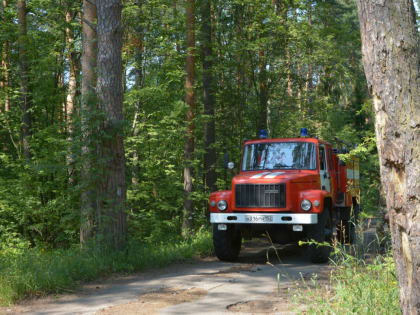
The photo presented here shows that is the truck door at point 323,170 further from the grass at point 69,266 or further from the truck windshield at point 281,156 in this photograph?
the grass at point 69,266

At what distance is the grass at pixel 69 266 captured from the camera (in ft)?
21.4

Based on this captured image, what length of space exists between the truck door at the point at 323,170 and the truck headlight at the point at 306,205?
4.10 feet

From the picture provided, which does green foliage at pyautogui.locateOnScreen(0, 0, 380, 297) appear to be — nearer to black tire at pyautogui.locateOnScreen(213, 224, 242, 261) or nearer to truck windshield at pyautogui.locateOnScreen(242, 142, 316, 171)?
black tire at pyautogui.locateOnScreen(213, 224, 242, 261)

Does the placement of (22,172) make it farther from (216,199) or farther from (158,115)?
(216,199)

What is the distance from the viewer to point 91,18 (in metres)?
10.9

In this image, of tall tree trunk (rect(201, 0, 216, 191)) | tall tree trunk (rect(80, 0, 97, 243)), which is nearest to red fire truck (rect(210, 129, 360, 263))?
tall tree trunk (rect(80, 0, 97, 243))

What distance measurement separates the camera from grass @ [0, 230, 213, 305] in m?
6.51

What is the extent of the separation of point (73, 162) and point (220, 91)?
7960 mm

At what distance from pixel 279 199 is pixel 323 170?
175 cm

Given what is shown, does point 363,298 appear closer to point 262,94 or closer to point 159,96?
point 159,96

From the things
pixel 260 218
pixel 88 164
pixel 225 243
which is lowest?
pixel 225 243

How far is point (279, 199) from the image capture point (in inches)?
376

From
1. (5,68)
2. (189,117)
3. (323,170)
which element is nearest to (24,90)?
(5,68)

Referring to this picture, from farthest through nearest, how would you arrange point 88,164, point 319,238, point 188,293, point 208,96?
point 208,96 → point 319,238 → point 88,164 → point 188,293
